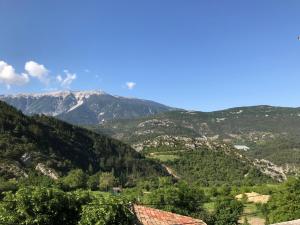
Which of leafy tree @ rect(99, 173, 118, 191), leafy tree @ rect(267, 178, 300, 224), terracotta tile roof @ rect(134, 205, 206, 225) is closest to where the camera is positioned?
terracotta tile roof @ rect(134, 205, 206, 225)

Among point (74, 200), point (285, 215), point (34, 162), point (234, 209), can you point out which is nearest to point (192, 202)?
point (234, 209)

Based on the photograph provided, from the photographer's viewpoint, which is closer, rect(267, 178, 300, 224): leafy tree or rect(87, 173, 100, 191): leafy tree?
rect(267, 178, 300, 224): leafy tree

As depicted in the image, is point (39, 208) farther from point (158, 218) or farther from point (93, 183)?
point (93, 183)

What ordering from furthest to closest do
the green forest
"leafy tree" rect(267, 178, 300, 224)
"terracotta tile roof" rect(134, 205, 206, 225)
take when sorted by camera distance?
"leafy tree" rect(267, 178, 300, 224)
"terracotta tile roof" rect(134, 205, 206, 225)
the green forest

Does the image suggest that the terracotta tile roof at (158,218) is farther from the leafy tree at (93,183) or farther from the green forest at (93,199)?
the leafy tree at (93,183)

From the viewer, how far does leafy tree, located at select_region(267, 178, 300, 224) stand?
288ft

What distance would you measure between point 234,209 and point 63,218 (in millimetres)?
78844

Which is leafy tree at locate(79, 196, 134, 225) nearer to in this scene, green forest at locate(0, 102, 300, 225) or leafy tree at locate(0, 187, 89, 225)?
green forest at locate(0, 102, 300, 225)

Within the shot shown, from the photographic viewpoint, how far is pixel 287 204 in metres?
90.5

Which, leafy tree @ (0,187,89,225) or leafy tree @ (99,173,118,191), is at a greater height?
leafy tree @ (0,187,89,225)

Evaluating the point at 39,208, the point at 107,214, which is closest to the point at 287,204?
the point at 107,214

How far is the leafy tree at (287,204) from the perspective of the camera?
8781cm

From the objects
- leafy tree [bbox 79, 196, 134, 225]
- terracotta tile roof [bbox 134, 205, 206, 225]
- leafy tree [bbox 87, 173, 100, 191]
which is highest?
leafy tree [bbox 79, 196, 134, 225]

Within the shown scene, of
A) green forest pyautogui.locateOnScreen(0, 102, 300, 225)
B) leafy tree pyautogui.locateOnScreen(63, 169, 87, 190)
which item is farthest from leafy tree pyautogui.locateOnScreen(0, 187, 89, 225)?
leafy tree pyautogui.locateOnScreen(63, 169, 87, 190)
